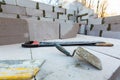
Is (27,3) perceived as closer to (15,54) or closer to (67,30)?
(67,30)

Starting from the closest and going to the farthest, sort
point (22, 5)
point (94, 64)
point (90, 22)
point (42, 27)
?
point (94, 64) → point (42, 27) → point (22, 5) → point (90, 22)

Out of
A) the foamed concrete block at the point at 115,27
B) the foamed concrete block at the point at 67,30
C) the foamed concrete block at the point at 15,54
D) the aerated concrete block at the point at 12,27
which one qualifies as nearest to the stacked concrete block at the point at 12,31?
the aerated concrete block at the point at 12,27

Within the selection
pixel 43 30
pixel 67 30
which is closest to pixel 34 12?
pixel 67 30

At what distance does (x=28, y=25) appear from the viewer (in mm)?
1374

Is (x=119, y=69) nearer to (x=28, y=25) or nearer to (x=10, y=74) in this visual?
(x=10, y=74)

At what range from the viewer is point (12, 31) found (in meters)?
1.22

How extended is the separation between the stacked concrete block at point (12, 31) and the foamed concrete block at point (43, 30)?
0.09 meters

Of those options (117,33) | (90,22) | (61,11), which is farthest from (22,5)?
(117,33)

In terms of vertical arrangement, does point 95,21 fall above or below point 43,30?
above

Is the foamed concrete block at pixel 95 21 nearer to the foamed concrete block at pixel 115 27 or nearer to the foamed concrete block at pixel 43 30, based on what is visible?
the foamed concrete block at pixel 115 27

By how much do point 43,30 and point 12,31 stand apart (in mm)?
415

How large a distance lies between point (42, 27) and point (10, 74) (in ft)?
3.73

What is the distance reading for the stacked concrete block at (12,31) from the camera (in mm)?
1155

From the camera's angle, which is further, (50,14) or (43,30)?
(50,14)
